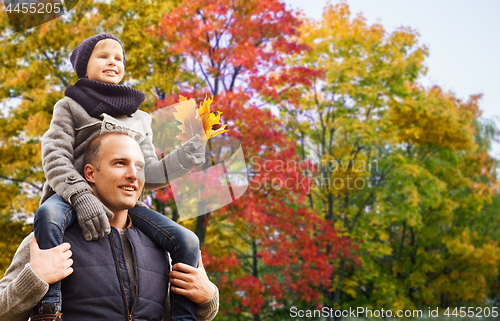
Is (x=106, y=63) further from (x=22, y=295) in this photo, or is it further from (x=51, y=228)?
(x=22, y=295)

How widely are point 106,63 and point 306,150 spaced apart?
9909 mm

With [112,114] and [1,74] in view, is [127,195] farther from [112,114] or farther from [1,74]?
[1,74]

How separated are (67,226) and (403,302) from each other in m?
9.40

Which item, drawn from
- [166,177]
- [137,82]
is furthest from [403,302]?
[166,177]

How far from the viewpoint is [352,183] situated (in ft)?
34.3

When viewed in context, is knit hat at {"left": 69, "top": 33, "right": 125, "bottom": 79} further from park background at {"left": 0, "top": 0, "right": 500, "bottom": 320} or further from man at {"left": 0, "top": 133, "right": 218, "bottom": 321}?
park background at {"left": 0, "top": 0, "right": 500, "bottom": 320}

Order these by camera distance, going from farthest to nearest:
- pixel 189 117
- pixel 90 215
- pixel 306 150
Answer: pixel 306 150
pixel 189 117
pixel 90 215

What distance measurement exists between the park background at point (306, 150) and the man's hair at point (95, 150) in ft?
15.7

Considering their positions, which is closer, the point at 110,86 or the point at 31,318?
the point at 31,318

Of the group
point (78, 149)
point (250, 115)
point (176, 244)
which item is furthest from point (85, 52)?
point (250, 115)

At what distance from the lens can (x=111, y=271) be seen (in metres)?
1.61

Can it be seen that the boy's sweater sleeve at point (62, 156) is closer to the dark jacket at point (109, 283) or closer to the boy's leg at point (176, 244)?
the dark jacket at point (109, 283)

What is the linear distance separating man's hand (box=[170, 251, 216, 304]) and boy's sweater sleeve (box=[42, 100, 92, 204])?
20.2 inches

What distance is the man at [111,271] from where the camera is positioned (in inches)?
57.5
